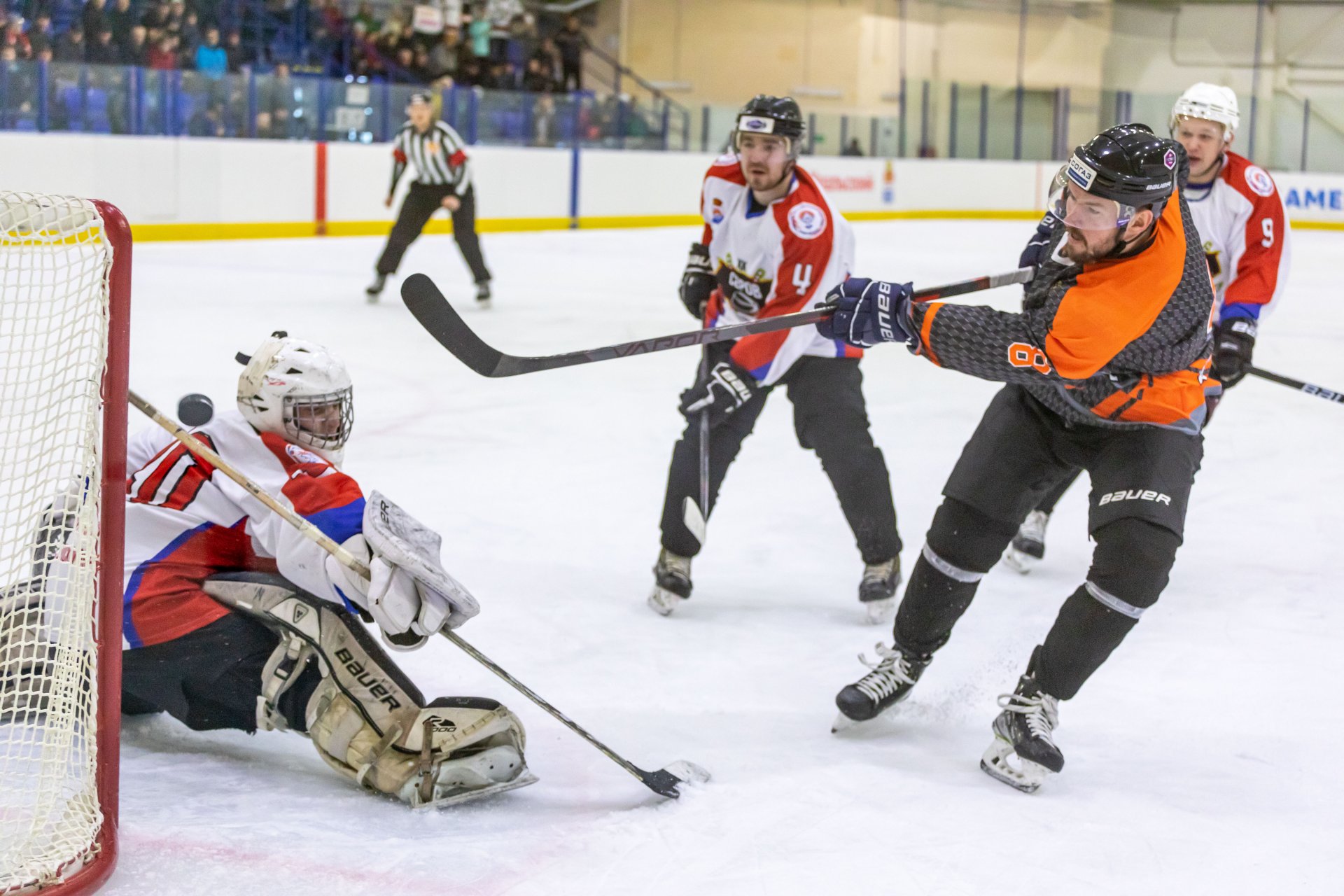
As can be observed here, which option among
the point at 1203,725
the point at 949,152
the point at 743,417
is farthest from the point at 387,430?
the point at 949,152

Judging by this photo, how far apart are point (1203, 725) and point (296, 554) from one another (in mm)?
1585

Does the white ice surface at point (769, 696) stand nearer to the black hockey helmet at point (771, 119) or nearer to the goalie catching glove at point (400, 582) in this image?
the goalie catching glove at point (400, 582)

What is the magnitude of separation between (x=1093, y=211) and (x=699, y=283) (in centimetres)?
139

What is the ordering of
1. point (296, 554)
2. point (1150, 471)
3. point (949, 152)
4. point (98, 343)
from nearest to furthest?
point (98, 343) < point (296, 554) < point (1150, 471) < point (949, 152)

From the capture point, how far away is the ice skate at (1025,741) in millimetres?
2252

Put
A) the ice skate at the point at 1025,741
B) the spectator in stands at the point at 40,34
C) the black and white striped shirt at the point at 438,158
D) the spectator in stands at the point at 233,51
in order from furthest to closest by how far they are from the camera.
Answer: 1. the spectator in stands at the point at 233,51
2. the spectator in stands at the point at 40,34
3. the black and white striped shirt at the point at 438,158
4. the ice skate at the point at 1025,741

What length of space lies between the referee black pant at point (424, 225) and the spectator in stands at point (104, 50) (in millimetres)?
3063

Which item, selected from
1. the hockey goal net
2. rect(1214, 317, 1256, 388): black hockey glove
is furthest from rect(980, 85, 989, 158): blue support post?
the hockey goal net

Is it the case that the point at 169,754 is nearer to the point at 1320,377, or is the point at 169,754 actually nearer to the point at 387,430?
the point at 387,430

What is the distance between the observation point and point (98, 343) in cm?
171

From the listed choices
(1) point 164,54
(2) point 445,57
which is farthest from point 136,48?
(2) point 445,57

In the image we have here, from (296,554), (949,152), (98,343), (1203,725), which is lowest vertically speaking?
(1203,725)

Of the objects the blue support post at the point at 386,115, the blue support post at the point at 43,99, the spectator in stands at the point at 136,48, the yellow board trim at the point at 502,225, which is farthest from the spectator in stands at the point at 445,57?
the blue support post at the point at 43,99

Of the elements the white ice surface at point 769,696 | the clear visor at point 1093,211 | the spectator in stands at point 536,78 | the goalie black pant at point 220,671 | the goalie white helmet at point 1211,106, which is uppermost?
the spectator in stands at point 536,78
